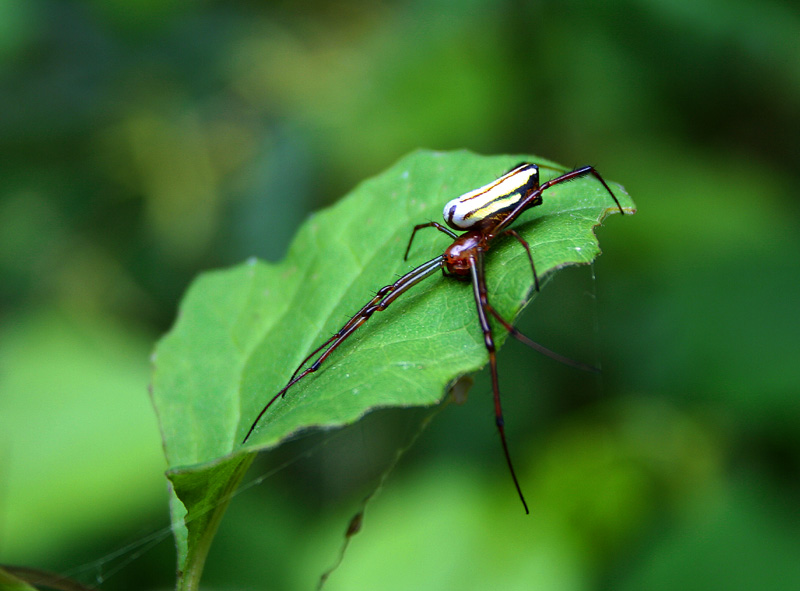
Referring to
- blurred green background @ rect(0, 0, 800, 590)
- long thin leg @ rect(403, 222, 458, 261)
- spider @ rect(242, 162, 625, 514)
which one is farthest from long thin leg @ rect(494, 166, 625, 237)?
blurred green background @ rect(0, 0, 800, 590)

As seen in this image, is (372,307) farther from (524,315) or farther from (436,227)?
(524,315)

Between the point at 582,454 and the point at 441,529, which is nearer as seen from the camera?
the point at 441,529

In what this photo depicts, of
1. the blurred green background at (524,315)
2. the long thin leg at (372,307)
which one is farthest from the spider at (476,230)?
the blurred green background at (524,315)

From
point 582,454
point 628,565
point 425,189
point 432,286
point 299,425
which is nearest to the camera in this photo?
point 299,425

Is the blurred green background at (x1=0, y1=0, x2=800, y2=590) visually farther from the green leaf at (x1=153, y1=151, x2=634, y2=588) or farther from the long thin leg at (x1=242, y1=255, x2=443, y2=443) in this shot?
the long thin leg at (x1=242, y1=255, x2=443, y2=443)

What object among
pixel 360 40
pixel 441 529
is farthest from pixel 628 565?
pixel 360 40

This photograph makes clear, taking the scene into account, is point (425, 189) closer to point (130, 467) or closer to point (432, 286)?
point (432, 286)

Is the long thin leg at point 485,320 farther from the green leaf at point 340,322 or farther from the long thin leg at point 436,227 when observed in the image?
the long thin leg at point 436,227
